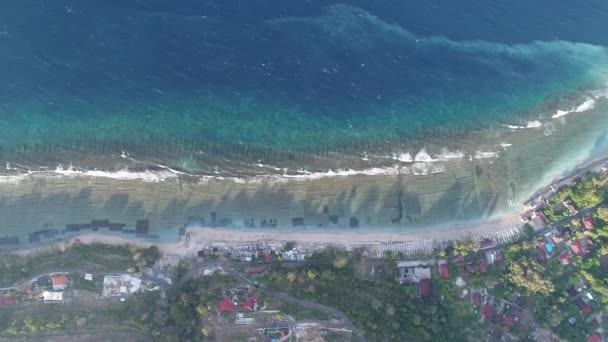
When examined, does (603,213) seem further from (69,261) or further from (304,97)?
(69,261)

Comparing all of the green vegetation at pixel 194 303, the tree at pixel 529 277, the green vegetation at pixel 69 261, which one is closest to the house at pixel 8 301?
the green vegetation at pixel 69 261

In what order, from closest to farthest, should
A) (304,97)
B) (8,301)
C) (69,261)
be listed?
(8,301) → (69,261) → (304,97)

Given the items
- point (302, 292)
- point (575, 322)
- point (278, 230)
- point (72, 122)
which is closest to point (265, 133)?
point (278, 230)

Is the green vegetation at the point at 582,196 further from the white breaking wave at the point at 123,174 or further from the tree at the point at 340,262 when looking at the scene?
the white breaking wave at the point at 123,174

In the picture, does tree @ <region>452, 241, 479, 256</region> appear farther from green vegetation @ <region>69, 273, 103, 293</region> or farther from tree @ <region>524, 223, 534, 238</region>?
green vegetation @ <region>69, 273, 103, 293</region>

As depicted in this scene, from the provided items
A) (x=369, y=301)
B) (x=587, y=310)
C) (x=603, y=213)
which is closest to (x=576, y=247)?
(x=603, y=213)

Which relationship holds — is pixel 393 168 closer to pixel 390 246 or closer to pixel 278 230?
pixel 390 246
